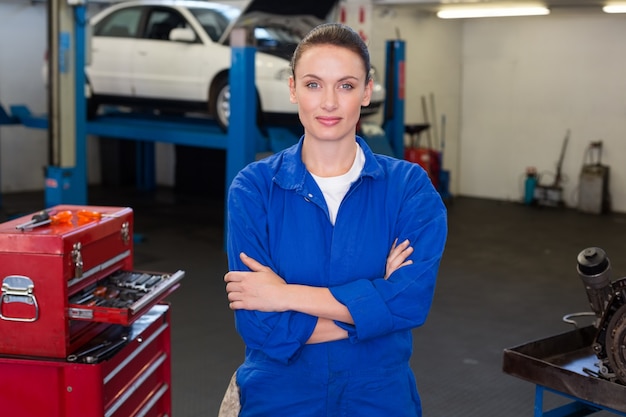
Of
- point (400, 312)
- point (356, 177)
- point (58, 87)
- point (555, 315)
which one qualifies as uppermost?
point (58, 87)

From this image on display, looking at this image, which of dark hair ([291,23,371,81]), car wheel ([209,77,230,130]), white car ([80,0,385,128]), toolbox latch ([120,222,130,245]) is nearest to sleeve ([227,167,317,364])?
dark hair ([291,23,371,81])

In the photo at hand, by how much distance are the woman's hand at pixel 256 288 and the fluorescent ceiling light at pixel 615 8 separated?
846 centimetres

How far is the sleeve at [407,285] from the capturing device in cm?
181

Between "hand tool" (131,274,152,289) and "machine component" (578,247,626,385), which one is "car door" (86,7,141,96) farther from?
"machine component" (578,247,626,385)

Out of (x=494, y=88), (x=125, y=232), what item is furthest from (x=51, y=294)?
(x=494, y=88)

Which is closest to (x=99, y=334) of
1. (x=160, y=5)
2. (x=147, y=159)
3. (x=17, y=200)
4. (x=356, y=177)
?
(x=356, y=177)

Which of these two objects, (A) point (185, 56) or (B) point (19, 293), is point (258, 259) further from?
(A) point (185, 56)

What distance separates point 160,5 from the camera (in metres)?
8.36

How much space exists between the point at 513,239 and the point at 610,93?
10.1ft

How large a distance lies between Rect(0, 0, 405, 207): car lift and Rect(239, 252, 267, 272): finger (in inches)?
211

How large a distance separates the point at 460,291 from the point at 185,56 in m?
3.75

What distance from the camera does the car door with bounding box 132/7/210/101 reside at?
7.99 meters

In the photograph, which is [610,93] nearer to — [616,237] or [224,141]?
[616,237]

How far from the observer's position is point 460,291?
6.36 meters
